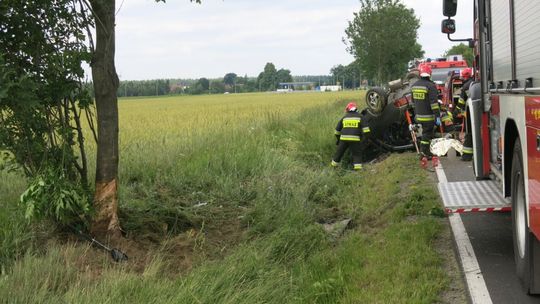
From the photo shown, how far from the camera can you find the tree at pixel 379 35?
36844 mm

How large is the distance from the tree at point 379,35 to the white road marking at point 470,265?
31.5 m

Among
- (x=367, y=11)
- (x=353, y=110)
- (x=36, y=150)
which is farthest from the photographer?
(x=367, y=11)

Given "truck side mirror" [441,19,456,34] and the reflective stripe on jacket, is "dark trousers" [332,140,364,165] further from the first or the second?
"truck side mirror" [441,19,456,34]

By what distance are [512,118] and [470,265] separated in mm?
1464

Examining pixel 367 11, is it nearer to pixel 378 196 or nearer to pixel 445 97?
pixel 445 97

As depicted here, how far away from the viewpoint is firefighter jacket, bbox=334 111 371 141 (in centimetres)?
1214

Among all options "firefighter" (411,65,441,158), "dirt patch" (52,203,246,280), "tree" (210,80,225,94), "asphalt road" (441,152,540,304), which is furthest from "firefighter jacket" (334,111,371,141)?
"tree" (210,80,225,94)

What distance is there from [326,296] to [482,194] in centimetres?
200

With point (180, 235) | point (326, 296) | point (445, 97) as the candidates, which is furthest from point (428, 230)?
point (445, 97)

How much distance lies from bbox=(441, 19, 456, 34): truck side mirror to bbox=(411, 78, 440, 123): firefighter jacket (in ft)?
12.4

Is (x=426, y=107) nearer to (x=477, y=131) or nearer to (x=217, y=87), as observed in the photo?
(x=477, y=131)

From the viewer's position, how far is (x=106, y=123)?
5371 mm

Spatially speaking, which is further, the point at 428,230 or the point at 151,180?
the point at 151,180

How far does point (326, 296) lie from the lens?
183 inches
